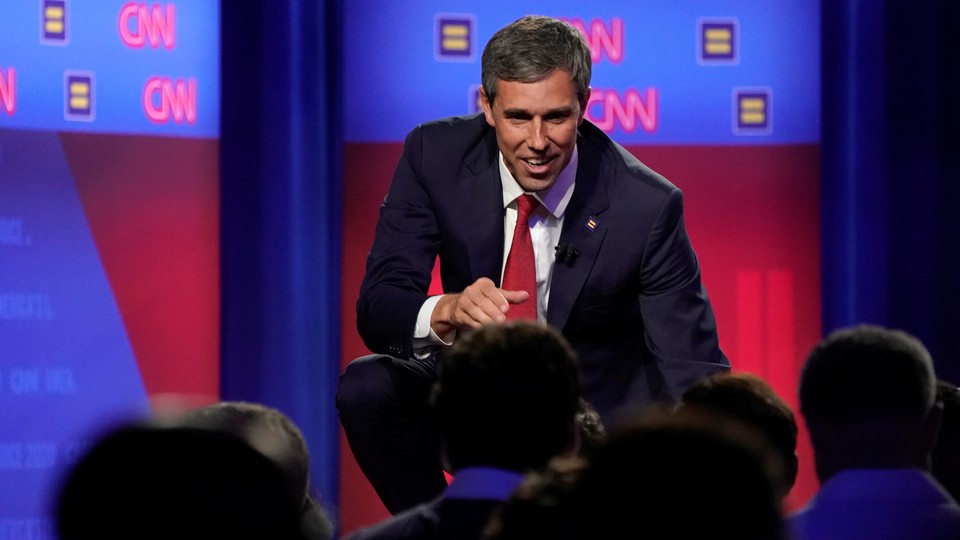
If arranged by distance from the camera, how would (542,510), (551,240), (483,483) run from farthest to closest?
(551,240) → (483,483) → (542,510)

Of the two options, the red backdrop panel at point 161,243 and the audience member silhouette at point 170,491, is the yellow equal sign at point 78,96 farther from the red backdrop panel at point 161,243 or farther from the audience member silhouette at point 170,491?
the audience member silhouette at point 170,491

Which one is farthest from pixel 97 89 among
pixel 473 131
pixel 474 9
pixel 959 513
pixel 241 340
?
pixel 959 513

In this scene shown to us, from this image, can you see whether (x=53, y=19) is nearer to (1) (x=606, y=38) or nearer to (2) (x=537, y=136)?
(1) (x=606, y=38)

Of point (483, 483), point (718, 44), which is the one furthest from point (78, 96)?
point (483, 483)

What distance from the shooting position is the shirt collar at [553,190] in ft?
10.2

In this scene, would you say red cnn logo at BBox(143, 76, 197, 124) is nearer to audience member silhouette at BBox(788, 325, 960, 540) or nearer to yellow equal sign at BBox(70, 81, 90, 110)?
yellow equal sign at BBox(70, 81, 90, 110)

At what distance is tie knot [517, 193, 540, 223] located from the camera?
120 inches

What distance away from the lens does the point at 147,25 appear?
14.2ft

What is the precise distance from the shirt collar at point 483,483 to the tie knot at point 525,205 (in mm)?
1351

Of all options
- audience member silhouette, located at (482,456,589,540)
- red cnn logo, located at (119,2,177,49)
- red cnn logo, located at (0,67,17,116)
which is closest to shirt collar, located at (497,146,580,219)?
red cnn logo, located at (119,2,177,49)

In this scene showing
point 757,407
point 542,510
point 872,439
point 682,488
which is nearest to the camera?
point 682,488

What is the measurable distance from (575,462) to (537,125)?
5.93 feet

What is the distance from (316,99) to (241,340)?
2.44ft

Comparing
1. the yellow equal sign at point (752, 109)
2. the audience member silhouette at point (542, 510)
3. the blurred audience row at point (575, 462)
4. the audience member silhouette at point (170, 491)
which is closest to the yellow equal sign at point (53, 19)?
the yellow equal sign at point (752, 109)
